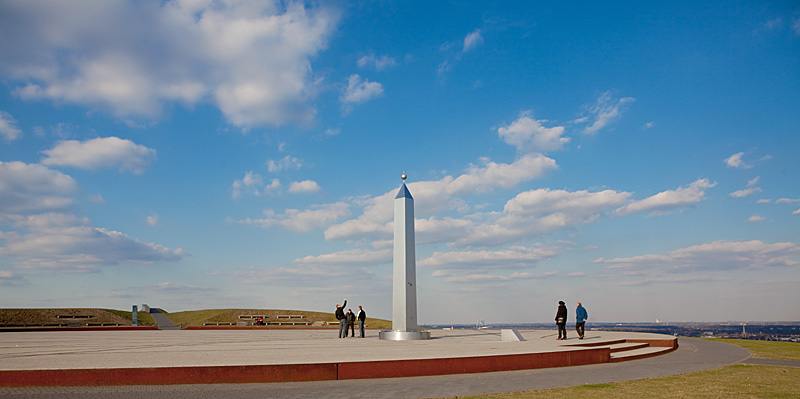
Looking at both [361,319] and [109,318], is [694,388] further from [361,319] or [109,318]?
[109,318]

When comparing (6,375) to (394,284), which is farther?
Answer: (394,284)

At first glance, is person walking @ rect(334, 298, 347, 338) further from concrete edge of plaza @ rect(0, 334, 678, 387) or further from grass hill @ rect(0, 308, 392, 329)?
grass hill @ rect(0, 308, 392, 329)

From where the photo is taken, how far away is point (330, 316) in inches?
2238

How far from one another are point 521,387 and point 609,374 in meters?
3.50

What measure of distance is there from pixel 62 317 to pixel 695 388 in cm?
5586

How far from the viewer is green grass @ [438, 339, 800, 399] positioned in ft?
29.4

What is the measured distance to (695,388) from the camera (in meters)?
9.88

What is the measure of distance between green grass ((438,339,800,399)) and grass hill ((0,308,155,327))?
49417 millimetres

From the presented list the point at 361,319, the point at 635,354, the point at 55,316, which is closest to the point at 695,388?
the point at 635,354

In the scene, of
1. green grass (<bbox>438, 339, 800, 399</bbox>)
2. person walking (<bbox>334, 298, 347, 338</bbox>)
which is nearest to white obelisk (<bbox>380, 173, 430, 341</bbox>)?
person walking (<bbox>334, 298, 347, 338</bbox>)

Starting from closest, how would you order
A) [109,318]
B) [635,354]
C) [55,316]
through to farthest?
[635,354] → [55,316] → [109,318]

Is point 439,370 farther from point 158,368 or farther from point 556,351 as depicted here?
point 158,368

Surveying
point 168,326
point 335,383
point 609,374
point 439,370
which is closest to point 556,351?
point 609,374

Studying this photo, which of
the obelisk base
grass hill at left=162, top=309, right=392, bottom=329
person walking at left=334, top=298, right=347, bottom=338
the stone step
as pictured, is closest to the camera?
the stone step
